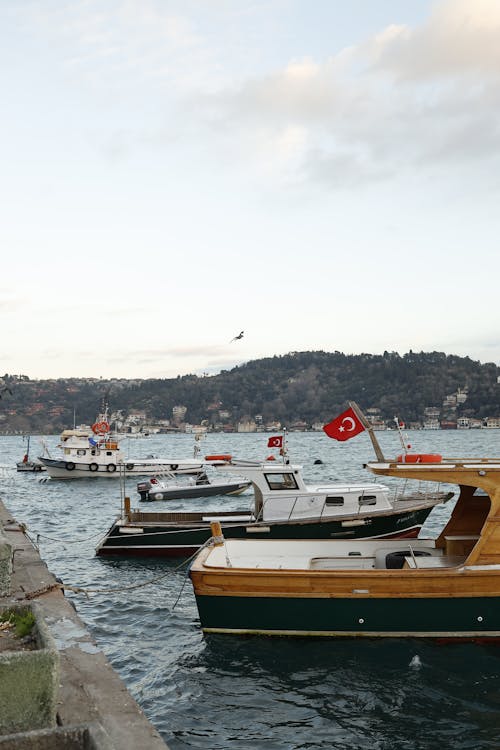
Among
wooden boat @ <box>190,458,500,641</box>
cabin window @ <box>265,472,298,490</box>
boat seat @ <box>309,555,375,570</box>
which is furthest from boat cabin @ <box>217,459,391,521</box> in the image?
wooden boat @ <box>190,458,500,641</box>

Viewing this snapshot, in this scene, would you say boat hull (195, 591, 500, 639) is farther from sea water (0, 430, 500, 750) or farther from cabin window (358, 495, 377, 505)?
cabin window (358, 495, 377, 505)

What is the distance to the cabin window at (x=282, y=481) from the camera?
20547 mm

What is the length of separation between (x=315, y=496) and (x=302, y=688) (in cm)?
947

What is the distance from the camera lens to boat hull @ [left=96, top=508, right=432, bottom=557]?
65.8 feet

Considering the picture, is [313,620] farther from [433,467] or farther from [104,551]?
[104,551]

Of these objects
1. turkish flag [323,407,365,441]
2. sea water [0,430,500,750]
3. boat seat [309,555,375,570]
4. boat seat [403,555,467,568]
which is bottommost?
sea water [0,430,500,750]

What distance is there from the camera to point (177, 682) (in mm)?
11945

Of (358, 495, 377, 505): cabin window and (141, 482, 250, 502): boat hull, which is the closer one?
(358, 495, 377, 505): cabin window

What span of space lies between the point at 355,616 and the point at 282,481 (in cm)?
819

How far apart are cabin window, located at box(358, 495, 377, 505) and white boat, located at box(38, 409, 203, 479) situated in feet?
109

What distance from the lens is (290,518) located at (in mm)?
20328

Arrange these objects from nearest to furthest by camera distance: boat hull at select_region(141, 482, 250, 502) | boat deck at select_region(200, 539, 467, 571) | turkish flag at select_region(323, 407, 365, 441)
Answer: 1. boat deck at select_region(200, 539, 467, 571)
2. turkish flag at select_region(323, 407, 365, 441)
3. boat hull at select_region(141, 482, 250, 502)

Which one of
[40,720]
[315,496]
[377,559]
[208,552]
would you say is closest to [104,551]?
[315,496]

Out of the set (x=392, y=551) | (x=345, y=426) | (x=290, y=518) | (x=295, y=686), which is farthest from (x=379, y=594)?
(x=290, y=518)
